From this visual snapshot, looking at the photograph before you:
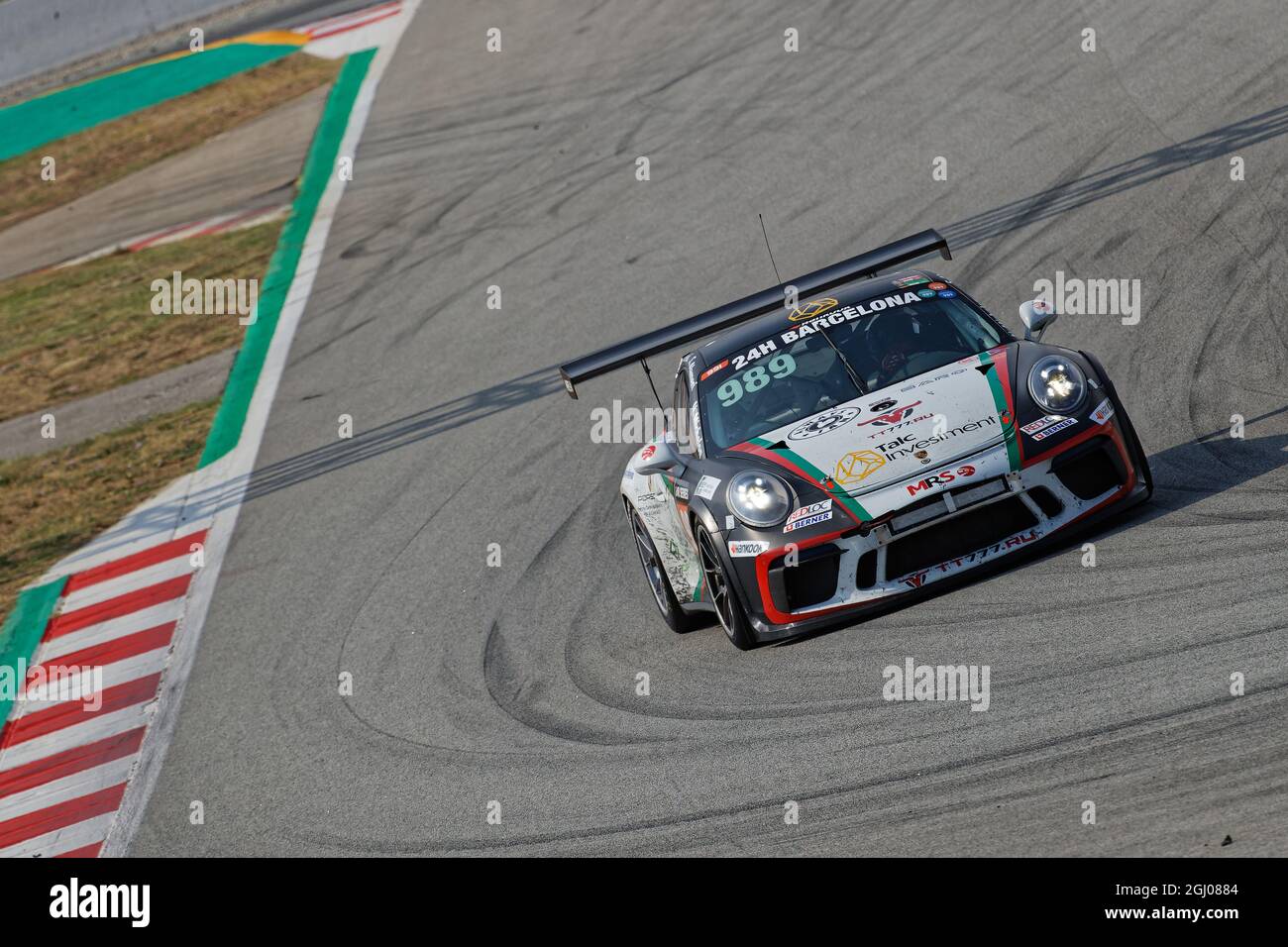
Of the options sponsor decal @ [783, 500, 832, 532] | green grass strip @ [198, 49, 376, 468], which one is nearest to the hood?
sponsor decal @ [783, 500, 832, 532]

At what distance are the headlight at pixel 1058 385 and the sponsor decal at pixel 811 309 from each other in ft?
4.38

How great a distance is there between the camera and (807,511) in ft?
22.1

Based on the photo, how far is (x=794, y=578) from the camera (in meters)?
6.74

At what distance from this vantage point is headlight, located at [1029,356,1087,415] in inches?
270

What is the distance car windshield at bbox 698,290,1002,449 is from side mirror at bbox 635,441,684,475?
0.77ft

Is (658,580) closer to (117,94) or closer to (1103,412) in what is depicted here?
(1103,412)

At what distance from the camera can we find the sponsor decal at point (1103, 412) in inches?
268

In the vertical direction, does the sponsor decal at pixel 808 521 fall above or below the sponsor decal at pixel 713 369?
below

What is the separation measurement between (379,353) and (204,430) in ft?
5.42
